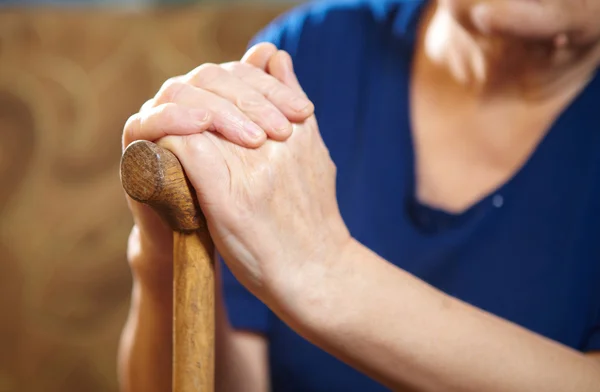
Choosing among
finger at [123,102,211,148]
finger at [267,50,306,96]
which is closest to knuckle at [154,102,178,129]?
finger at [123,102,211,148]

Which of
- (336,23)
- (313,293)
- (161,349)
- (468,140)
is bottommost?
(161,349)

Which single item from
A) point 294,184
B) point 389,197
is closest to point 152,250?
point 294,184

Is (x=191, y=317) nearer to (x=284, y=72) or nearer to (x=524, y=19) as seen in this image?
(x=284, y=72)

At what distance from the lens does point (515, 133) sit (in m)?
0.78

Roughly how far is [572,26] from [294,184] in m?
0.38

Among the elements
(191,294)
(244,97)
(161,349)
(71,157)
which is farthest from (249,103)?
(71,157)

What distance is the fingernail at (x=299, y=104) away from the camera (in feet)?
1.61

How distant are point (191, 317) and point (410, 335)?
158 mm

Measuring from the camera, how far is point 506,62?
757 mm

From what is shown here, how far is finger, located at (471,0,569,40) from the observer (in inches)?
25.9

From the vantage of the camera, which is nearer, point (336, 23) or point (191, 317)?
point (191, 317)

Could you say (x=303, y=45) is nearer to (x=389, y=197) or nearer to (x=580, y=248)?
(x=389, y=197)

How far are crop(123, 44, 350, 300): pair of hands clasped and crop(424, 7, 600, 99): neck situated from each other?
33 centimetres

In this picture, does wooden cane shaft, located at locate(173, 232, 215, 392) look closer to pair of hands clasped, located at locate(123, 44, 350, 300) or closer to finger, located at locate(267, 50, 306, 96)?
pair of hands clasped, located at locate(123, 44, 350, 300)
